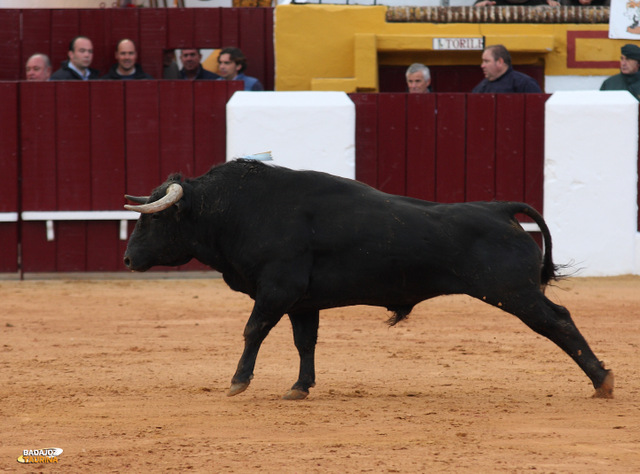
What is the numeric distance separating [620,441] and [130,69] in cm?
819

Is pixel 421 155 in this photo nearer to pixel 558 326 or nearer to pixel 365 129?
pixel 365 129

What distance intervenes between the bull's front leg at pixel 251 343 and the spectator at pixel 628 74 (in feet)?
21.8

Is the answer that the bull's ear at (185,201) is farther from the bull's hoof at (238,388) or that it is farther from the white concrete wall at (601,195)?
the white concrete wall at (601,195)

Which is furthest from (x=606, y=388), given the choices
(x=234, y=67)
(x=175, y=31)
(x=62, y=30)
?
(x=62, y=30)

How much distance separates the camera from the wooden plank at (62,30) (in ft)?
44.7

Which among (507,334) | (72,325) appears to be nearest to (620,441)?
(507,334)

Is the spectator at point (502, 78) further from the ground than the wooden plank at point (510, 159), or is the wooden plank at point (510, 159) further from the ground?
the spectator at point (502, 78)

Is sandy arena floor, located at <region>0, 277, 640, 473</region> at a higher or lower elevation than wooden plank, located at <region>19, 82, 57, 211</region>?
lower

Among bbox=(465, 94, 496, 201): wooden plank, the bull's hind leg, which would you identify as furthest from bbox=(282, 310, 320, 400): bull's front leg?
bbox=(465, 94, 496, 201): wooden plank

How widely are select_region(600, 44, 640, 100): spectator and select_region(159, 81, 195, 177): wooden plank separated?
13.9ft

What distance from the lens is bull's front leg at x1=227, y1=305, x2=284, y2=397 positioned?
545 cm

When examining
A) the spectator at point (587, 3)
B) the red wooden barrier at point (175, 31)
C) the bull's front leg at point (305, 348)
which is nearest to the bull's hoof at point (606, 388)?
the bull's front leg at point (305, 348)

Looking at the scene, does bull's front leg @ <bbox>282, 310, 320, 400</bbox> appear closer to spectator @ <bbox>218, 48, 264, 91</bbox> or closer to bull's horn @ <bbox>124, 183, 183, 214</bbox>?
bull's horn @ <bbox>124, 183, 183, 214</bbox>

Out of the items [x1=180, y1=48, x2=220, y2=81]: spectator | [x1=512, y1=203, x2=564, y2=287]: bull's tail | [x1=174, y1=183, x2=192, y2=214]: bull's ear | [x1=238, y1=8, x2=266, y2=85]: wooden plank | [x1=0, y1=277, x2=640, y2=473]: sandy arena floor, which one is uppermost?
[x1=238, y1=8, x2=266, y2=85]: wooden plank
